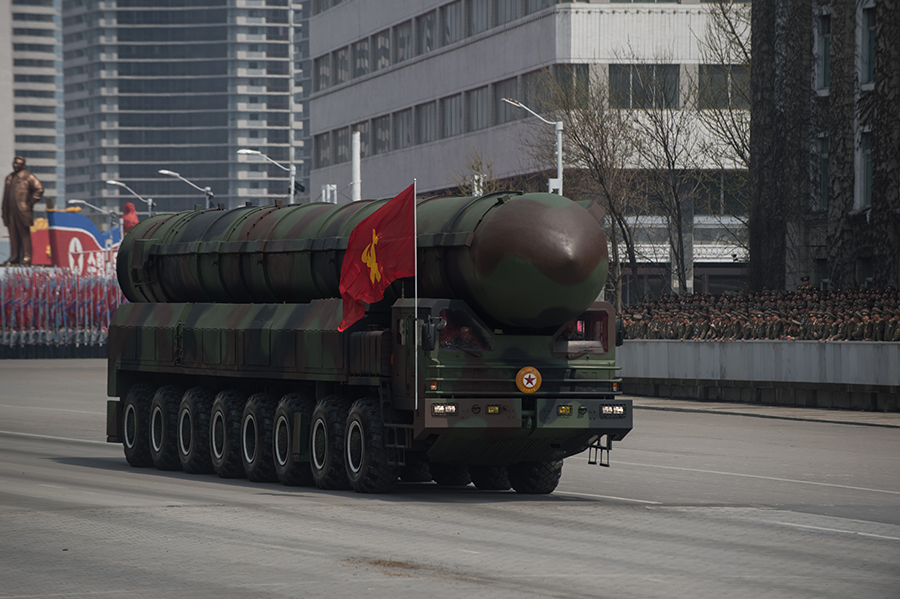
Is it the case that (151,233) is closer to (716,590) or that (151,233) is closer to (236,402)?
(236,402)

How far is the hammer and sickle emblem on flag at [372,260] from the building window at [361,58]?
234 feet

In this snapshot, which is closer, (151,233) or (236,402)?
(236,402)

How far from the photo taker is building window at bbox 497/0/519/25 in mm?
71463

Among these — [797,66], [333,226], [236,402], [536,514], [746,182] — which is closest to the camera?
[536,514]

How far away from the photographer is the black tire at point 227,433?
19016 millimetres

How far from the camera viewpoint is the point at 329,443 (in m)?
16.8

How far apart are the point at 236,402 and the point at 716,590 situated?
9735 mm

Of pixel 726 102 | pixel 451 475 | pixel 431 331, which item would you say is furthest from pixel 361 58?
pixel 431 331

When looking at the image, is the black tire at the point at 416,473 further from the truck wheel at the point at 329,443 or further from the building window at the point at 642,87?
the building window at the point at 642,87

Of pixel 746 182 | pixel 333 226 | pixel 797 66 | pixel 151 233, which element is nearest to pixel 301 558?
pixel 333 226

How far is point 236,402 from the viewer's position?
19188 mm

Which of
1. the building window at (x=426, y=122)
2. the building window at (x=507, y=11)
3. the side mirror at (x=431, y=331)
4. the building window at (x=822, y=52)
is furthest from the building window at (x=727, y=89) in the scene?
the side mirror at (x=431, y=331)

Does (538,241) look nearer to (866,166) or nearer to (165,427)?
(165,427)

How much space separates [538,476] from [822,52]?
1232 inches
